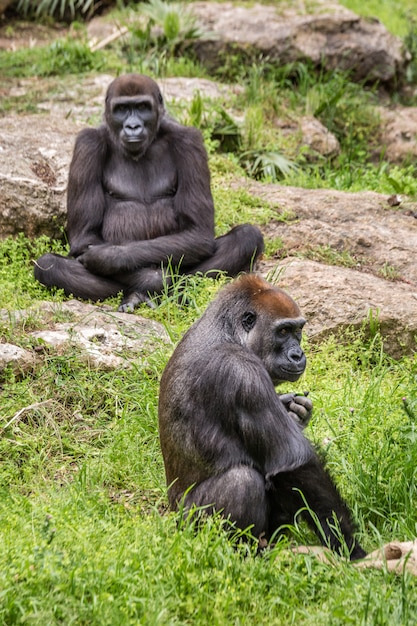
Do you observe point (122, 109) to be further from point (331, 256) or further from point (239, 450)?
point (239, 450)

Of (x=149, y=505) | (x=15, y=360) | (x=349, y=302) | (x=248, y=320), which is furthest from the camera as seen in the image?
(x=349, y=302)

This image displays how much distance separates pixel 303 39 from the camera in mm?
11281

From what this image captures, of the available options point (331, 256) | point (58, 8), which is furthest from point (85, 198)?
point (58, 8)

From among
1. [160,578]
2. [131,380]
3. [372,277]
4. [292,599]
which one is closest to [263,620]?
[292,599]

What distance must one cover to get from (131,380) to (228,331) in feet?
4.43

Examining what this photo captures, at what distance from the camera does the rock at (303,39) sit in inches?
440

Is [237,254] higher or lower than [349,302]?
lower

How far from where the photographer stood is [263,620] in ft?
11.2

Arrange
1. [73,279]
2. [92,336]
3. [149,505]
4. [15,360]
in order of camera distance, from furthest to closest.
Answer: [73,279], [92,336], [15,360], [149,505]

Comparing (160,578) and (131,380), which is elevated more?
(160,578)

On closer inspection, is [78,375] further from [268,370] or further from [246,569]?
[246,569]

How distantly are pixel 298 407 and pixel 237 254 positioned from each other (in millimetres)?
2925

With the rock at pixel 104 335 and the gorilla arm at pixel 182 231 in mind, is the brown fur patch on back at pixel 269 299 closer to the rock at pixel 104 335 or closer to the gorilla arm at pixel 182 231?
the rock at pixel 104 335

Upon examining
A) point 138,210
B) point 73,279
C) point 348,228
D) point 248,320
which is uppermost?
point 248,320
